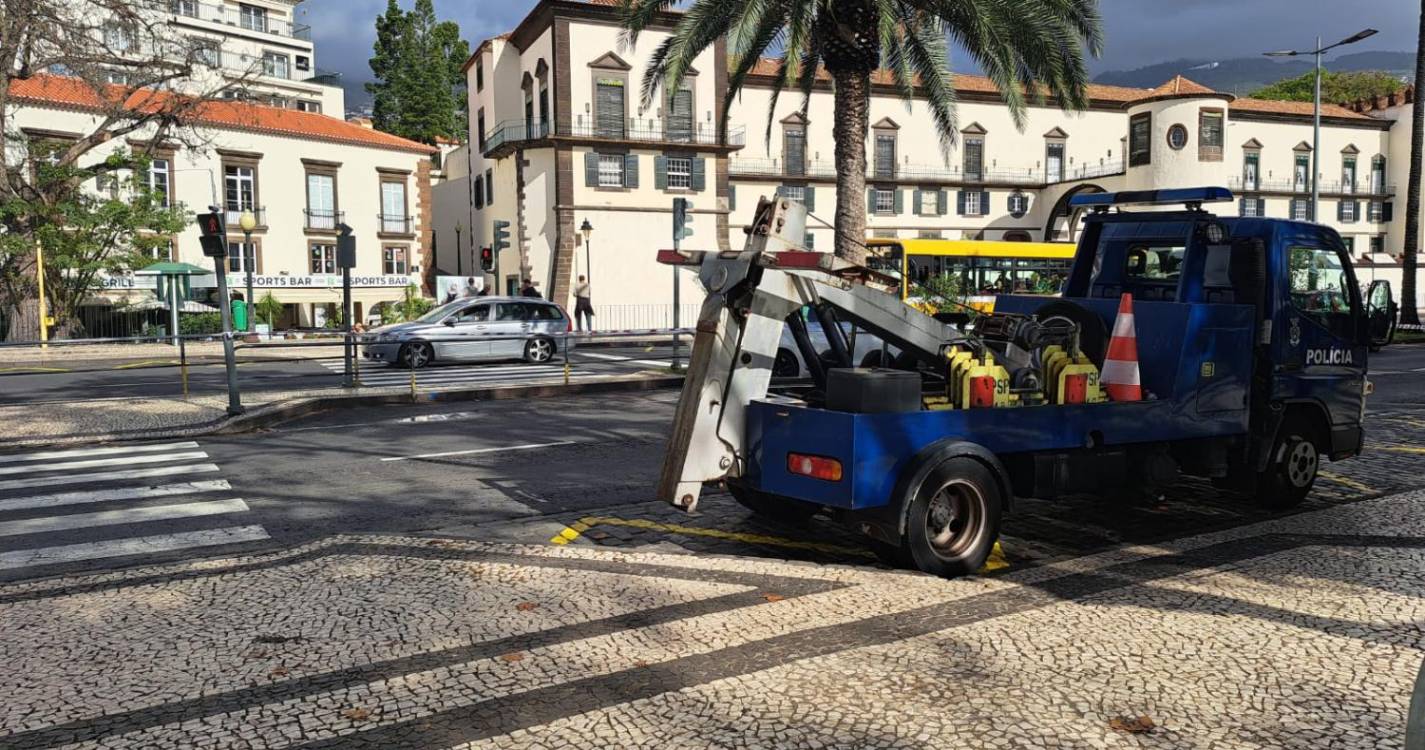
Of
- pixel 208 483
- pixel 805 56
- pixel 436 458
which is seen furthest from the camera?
pixel 805 56

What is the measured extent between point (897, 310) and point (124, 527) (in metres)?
6.11

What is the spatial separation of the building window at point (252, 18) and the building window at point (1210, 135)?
6098 centimetres

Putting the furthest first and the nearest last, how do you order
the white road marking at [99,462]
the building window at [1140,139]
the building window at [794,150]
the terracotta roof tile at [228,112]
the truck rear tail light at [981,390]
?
1. the building window at [1140,139]
2. the building window at [794,150]
3. the terracotta roof tile at [228,112]
4. the white road marking at [99,462]
5. the truck rear tail light at [981,390]

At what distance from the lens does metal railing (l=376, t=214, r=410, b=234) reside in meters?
49.1

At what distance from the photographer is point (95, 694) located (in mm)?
4496

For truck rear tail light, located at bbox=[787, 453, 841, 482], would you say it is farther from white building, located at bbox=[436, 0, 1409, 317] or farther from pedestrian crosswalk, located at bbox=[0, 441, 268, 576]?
white building, located at bbox=[436, 0, 1409, 317]

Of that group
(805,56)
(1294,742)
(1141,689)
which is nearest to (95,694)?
(1141,689)

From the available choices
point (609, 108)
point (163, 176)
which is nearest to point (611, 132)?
point (609, 108)

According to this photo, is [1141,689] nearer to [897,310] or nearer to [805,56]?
[897,310]

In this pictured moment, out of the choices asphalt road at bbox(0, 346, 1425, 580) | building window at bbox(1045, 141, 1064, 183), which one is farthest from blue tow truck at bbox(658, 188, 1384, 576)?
building window at bbox(1045, 141, 1064, 183)

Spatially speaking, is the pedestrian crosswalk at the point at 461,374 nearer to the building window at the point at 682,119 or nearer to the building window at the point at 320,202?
the building window at the point at 682,119

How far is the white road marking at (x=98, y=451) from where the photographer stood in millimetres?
11227

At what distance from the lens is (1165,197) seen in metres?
7.85

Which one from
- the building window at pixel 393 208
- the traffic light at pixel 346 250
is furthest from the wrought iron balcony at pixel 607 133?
the traffic light at pixel 346 250
